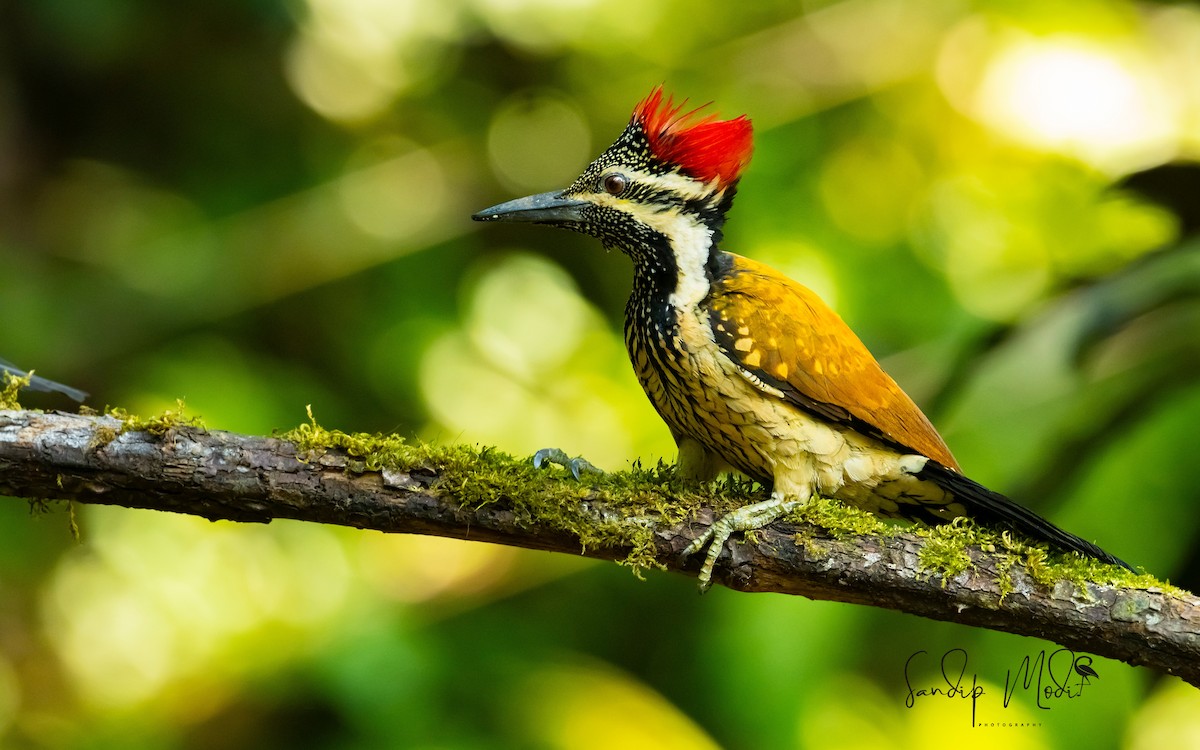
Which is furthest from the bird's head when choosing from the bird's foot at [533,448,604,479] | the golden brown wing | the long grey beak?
the bird's foot at [533,448,604,479]

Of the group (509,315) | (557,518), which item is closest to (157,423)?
(557,518)

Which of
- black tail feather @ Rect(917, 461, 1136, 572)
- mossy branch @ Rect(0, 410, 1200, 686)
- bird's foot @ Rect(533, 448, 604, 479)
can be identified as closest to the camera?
mossy branch @ Rect(0, 410, 1200, 686)

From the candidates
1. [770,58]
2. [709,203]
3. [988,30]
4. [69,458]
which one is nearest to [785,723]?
[709,203]

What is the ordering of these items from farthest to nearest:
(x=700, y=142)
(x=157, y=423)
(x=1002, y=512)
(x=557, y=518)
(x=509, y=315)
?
1. (x=509, y=315)
2. (x=700, y=142)
3. (x=1002, y=512)
4. (x=557, y=518)
5. (x=157, y=423)

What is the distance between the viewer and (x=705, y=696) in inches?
182

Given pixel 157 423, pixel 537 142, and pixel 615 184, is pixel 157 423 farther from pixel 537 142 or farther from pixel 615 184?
pixel 537 142

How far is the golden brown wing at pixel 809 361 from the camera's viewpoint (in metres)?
3.12

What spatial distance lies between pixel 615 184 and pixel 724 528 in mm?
1133

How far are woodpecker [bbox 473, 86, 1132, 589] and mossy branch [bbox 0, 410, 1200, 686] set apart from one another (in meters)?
0.19

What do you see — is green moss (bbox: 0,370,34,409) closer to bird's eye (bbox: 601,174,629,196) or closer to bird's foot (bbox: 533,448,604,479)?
bird's foot (bbox: 533,448,604,479)

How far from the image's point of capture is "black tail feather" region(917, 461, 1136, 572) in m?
2.83

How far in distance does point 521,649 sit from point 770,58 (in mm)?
3427

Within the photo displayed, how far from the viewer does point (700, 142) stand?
328 centimetres

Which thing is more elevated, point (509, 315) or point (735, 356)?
point (509, 315)
